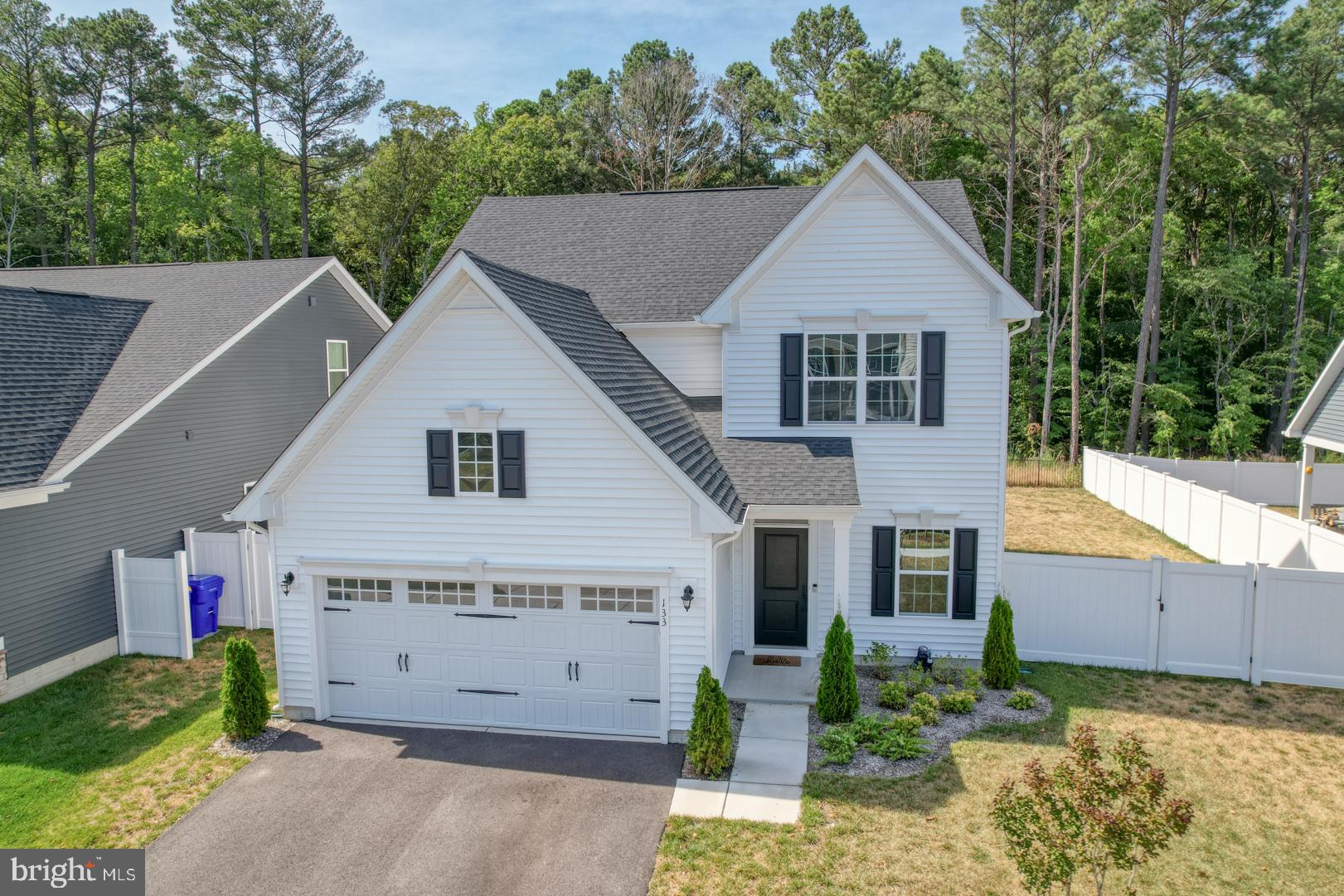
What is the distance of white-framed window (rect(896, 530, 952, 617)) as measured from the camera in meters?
13.7

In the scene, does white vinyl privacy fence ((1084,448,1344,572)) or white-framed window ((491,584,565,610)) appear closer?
white-framed window ((491,584,565,610))

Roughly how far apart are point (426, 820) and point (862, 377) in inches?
355

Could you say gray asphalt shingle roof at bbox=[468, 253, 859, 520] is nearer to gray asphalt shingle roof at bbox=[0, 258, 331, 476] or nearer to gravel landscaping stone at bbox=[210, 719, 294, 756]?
gravel landscaping stone at bbox=[210, 719, 294, 756]

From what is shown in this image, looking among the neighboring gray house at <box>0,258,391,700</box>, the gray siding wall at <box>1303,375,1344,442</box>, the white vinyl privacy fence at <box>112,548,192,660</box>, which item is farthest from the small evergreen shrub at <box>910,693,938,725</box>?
the neighboring gray house at <box>0,258,391,700</box>

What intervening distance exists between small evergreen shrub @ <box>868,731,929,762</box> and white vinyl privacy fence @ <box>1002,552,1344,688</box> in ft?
13.4

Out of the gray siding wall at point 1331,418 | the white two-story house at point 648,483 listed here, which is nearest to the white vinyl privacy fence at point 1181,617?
the white two-story house at point 648,483

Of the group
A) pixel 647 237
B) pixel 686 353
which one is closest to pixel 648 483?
pixel 686 353

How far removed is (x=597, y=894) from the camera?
7.86m

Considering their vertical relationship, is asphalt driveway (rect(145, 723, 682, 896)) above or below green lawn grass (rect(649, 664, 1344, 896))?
below

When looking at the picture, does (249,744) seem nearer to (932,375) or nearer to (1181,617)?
(932,375)

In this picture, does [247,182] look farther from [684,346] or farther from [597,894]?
[597,894]

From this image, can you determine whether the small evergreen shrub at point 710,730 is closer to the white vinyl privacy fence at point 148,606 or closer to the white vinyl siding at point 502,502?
the white vinyl siding at point 502,502

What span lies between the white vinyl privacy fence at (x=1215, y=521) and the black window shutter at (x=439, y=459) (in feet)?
45.0

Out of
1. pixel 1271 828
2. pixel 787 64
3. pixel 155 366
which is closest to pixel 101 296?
pixel 155 366
